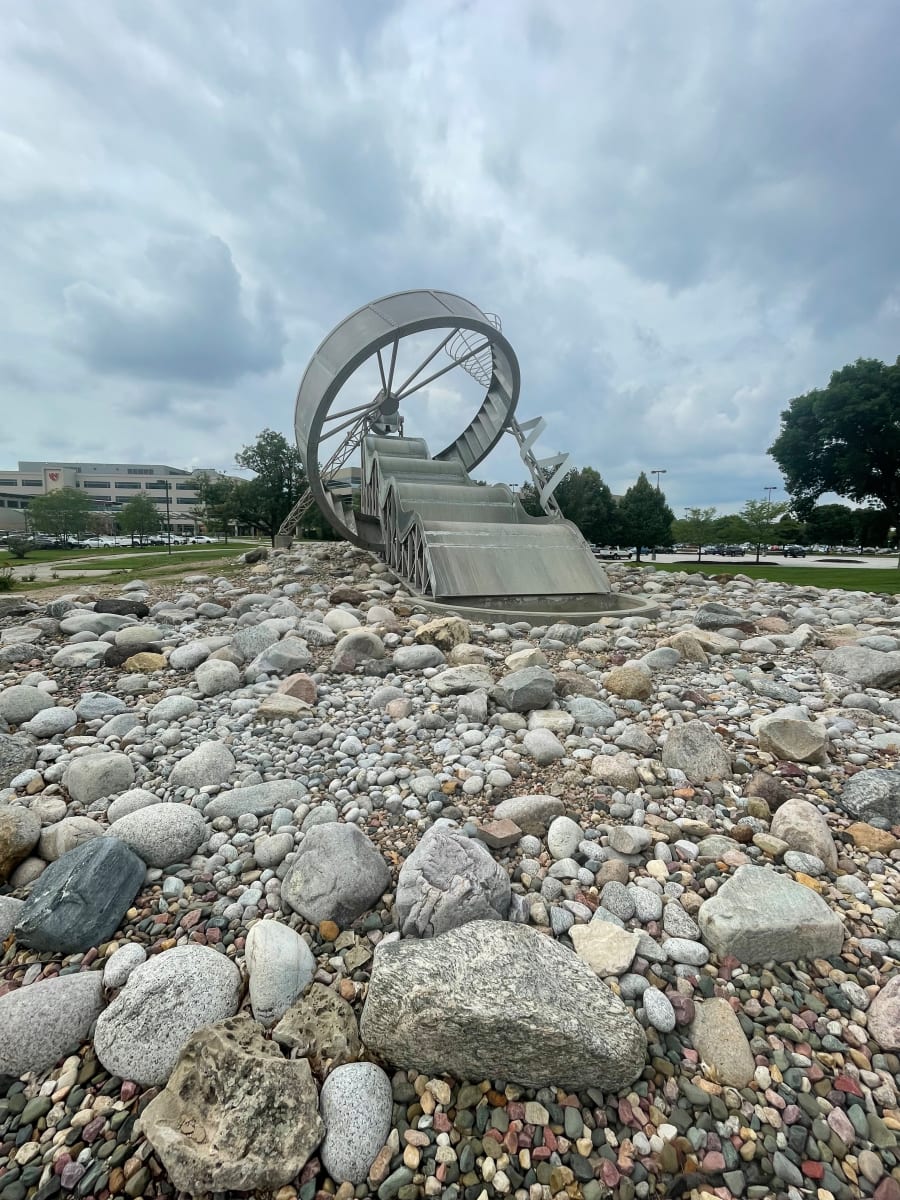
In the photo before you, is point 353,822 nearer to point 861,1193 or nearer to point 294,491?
point 861,1193

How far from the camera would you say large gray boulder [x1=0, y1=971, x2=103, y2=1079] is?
196cm

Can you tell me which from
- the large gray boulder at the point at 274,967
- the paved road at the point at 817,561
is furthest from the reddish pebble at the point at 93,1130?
the paved road at the point at 817,561

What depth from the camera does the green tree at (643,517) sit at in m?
46.0

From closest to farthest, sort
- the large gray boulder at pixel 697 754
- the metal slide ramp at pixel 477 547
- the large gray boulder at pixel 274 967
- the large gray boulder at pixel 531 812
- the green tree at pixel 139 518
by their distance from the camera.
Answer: the large gray boulder at pixel 274 967 < the large gray boulder at pixel 531 812 < the large gray boulder at pixel 697 754 < the metal slide ramp at pixel 477 547 < the green tree at pixel 139 518

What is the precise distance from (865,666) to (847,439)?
33.1 m

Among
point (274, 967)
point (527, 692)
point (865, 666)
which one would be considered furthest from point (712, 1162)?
point (865, 666)

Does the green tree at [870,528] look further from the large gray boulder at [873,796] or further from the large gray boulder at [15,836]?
the large gray boulder at [15,836]

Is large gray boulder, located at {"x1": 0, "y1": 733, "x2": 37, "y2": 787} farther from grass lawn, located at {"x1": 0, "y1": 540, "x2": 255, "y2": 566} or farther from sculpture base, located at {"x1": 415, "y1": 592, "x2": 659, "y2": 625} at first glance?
grass lawn, located at {"x1": 0, "y1": 540, "x2": 255, "y2": 566}

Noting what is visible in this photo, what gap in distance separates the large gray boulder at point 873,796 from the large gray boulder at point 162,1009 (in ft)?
11.4

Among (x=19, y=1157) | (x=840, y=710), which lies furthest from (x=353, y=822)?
(x=840, y=710)

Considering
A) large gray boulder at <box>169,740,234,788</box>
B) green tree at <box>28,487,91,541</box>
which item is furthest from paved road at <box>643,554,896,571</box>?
green tree at <box>28,487,91,541</box>

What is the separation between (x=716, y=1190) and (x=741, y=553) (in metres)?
64.8

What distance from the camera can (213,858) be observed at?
9.39ft

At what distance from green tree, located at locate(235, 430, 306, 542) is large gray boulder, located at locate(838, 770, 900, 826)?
91.4 ft
